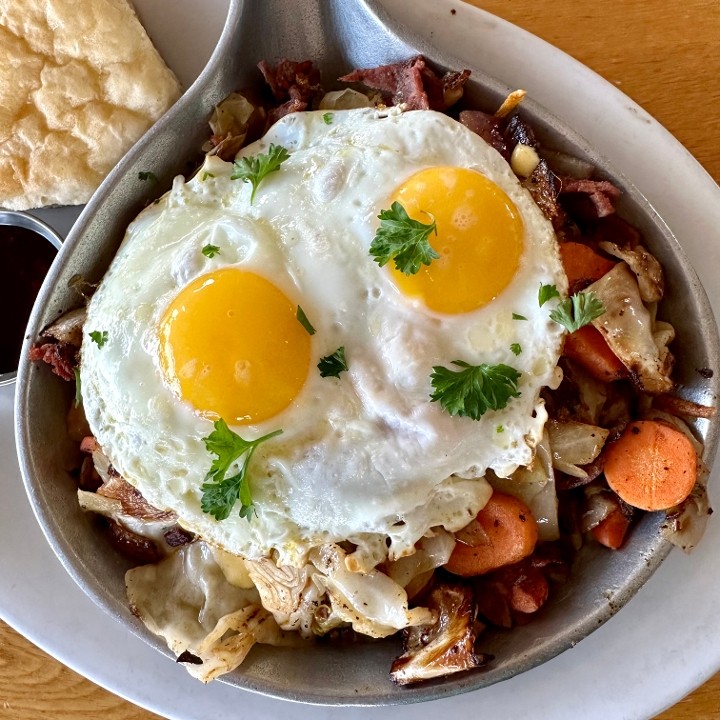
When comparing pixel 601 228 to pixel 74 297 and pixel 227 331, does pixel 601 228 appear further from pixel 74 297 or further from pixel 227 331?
pixel 74 297

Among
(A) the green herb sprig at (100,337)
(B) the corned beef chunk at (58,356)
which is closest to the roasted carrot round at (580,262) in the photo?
(A) the green herb sprig at (100,337)

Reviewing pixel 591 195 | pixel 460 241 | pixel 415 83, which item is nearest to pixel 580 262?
pixel 591 195

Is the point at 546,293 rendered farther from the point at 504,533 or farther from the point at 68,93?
the point at 68,93

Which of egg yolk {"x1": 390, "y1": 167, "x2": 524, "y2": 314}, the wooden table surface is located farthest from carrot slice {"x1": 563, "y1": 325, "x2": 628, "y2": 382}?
the wooden table surface

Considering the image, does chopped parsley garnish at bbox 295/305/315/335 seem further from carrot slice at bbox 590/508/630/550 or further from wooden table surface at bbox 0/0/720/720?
wooden table surface at bbox 0/0/720/720

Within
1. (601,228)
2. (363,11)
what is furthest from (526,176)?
(363,11)
